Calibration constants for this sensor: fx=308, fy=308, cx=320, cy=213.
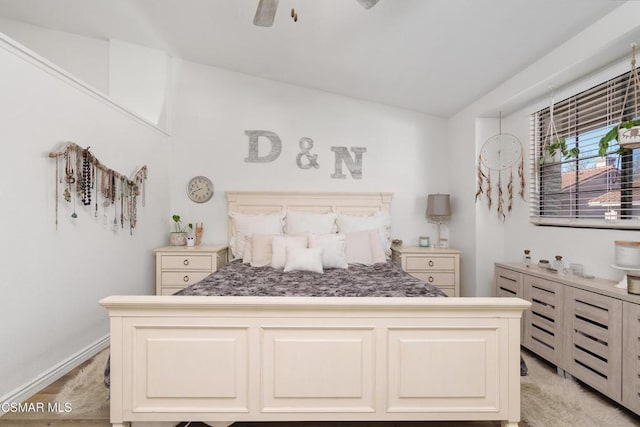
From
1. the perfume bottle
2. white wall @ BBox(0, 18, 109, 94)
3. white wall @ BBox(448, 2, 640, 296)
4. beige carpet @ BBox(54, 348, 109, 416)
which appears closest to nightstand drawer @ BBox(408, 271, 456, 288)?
white wall @ BBox(448, 2, 640, 296)

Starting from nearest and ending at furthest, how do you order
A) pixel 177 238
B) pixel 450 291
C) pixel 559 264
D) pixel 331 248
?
1. pixel 559 264
2. pixel 331 248
3. pixel 450 291
4. pixel 177 238

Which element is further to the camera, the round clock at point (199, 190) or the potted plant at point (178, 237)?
the round clock at point (199, 190)

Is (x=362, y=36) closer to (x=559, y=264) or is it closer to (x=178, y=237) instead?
(x=559, y=264)

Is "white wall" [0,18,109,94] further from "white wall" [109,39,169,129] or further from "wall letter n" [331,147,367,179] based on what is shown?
"wall letter n" [331,147,367,179]

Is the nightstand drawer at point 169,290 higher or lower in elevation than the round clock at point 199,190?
lower

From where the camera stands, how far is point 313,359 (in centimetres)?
146

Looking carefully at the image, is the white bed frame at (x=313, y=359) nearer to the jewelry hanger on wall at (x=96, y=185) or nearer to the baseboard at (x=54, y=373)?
the baseboard at (x=54, y=373)

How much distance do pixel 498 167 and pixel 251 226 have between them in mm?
2666

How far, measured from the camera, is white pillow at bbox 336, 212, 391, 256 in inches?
132

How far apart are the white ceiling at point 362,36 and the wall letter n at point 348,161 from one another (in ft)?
2.15

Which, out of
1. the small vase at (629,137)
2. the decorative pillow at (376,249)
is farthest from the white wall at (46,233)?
the small vase at (629,137)

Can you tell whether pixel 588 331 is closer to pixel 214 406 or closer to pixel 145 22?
pixel 214 406

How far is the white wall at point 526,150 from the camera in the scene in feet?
6.38

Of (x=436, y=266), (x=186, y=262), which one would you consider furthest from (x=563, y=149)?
(x=186, y=262)
